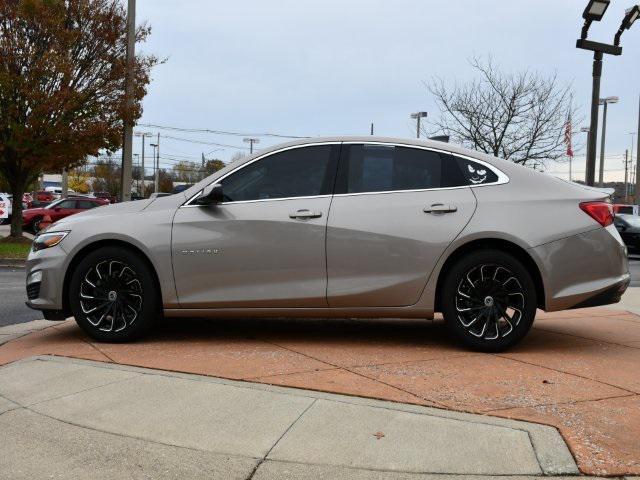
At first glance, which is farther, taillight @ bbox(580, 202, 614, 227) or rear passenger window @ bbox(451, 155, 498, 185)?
rear passenger window @ bbox(451, 155, 498, 185)

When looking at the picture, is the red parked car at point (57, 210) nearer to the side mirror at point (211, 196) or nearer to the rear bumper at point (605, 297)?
the side mirror at point (211, 196)

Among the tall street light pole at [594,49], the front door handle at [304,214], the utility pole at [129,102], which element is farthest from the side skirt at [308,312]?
the utility pole at [129,102]

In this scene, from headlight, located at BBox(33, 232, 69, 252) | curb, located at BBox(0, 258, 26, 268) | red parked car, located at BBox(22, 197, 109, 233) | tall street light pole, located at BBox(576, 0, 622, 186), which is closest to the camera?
headlight, located at BBox(33, 232, 69, 252)

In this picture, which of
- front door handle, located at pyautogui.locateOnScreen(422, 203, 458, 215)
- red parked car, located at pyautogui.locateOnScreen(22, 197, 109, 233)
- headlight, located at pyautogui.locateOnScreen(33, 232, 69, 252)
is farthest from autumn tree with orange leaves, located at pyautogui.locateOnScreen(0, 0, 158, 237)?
front door handle, located at pyautogui.locateOnScreen(422, 203, 458, 215)

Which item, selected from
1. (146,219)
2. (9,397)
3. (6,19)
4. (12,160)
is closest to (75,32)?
(6,19)

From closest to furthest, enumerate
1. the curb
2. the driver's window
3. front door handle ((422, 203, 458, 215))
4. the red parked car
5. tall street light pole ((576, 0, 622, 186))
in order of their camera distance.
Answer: front door handle ((422, 203, 458, 215)) → the driver's window → tall street light pole ((576, 0, 622, 186)) → the curb → the red parked car

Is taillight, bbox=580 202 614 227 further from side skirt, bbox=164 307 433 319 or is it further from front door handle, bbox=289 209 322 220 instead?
front door handle, bbox=289 209 322 220

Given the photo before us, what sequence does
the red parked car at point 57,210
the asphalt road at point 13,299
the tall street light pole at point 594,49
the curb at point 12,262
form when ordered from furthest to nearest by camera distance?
the red parked car at point 57,210
the curb at point 12,262
the tall street light pole at point 594,49
the asphalt road at point 13,299

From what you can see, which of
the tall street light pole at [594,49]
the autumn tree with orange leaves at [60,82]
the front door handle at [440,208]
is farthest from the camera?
the autumn tree with orange leaves at [60,82]

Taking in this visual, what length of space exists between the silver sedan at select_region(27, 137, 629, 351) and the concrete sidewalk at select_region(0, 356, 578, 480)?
125cm

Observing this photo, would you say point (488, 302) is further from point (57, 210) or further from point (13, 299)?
point (57, 210)

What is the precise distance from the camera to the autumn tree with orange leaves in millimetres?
17906

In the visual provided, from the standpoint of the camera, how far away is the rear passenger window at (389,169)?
212 inches

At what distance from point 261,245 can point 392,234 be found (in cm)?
101
